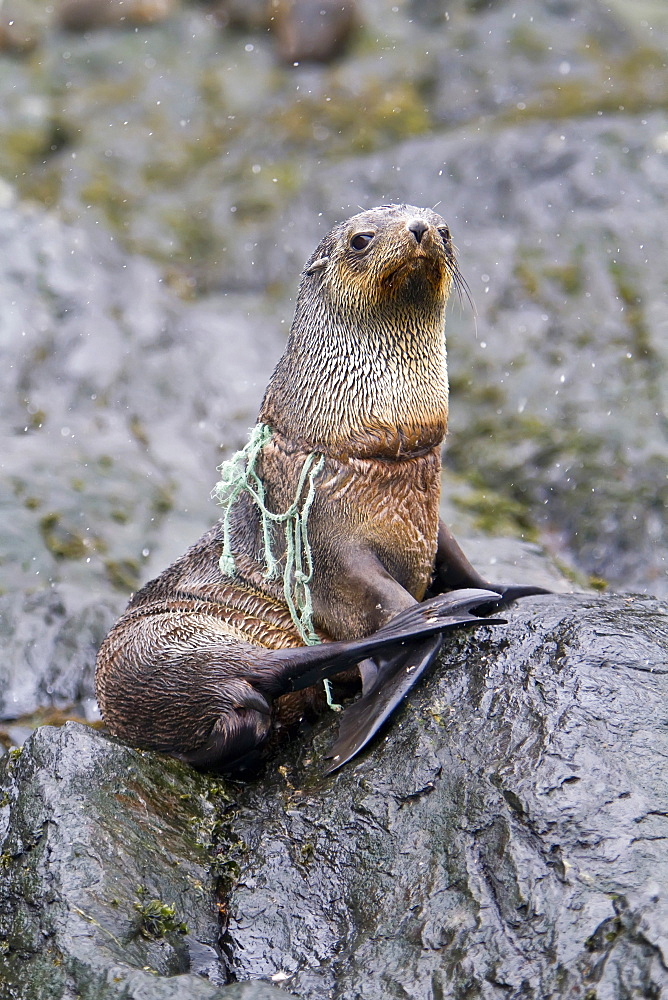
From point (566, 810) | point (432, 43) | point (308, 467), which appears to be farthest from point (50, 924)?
point (432, 43)

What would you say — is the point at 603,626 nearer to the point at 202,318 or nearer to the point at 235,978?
the point at 235,978

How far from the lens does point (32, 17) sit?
1402cm

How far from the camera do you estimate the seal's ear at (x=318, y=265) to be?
18.5ft

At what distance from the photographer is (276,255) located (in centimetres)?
1141

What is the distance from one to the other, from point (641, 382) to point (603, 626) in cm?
502

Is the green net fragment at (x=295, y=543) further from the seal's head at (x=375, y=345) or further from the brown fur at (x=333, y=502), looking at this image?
the seal's head at (x=375, y=345)

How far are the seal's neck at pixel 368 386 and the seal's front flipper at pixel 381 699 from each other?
3.18 feet

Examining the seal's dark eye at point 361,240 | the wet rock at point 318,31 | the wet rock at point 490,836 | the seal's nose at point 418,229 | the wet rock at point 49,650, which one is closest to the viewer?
the wet rock at point 490,836

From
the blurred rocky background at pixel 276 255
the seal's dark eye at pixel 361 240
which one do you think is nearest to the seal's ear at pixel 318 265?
the seal's dark eye at pixel 361 240

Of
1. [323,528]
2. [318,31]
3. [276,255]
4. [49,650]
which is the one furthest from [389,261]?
[318,31]

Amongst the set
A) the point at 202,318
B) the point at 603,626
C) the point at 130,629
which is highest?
the point at 202,318

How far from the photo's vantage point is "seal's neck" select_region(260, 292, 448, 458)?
530 cm

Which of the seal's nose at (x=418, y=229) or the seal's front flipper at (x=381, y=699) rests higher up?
the seal's nose at (x=418, y=229)

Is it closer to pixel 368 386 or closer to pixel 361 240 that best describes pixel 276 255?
pixel 361 240
